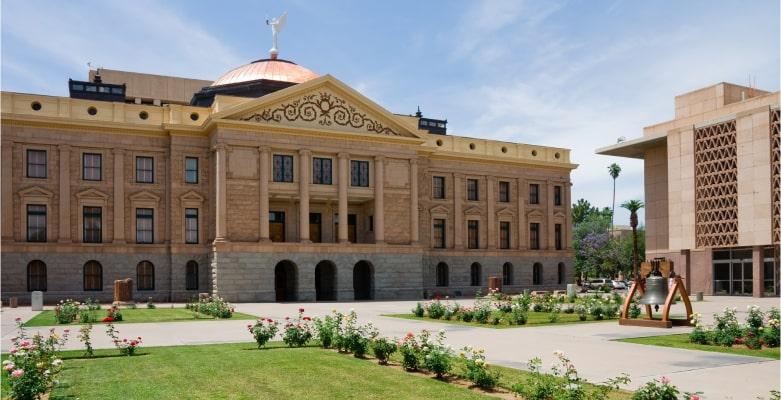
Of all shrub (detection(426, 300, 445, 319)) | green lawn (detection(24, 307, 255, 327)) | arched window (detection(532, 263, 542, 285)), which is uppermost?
shrub (detection(426, 300, 445, 319))

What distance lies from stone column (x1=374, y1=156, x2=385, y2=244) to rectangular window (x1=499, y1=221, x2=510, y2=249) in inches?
559

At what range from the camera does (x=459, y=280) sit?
59625mm

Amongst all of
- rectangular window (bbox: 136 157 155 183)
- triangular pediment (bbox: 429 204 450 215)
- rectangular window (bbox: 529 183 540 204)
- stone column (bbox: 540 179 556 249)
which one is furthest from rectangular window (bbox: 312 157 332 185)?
stone column (bbox: 540 179 556 249)

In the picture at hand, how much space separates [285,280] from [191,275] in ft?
22.9

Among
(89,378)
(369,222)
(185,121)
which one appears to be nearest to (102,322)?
(89,378)

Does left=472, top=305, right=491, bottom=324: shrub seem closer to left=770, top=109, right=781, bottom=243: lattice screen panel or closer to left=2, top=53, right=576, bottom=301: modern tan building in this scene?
left=2, top=53, right=576, bottom=301: modern tan building

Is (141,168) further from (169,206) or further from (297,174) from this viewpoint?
(297,174)

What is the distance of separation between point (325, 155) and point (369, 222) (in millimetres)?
7343

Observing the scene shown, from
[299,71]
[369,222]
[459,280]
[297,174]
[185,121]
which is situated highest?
[299,71]

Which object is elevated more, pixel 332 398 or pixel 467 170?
pixel 467 170

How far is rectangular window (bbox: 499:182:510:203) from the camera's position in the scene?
6309 cm

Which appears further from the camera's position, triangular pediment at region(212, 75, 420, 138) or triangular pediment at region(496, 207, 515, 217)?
triangular pediment at region(496, 207, 515, 217)

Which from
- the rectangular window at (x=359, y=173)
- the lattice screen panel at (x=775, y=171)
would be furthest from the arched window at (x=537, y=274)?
the lattice screen panel at (x=775, y=171)

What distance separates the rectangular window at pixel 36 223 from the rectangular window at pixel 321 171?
18144mm
